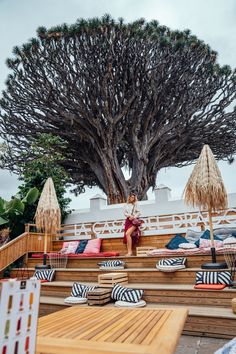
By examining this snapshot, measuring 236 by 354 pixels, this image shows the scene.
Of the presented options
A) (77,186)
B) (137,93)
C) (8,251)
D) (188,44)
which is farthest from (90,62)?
(8,251)

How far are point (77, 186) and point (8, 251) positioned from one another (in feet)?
46.4

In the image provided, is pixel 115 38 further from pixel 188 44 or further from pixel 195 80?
pixel 195 80

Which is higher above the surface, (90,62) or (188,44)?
(188,44)

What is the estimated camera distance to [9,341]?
2.96 ft

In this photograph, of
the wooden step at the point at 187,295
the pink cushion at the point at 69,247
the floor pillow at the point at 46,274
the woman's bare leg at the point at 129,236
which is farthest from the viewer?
the pink cushion at the point at 69,247

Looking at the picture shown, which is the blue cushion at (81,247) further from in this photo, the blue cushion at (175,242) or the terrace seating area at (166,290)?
the blue cushion at (175,242)

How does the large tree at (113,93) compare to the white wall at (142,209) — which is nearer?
the white wall at (142,209)

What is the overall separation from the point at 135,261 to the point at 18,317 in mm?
4800

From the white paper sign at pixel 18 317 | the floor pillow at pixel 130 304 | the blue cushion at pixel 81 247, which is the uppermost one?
the white paper sign at pixel 18 317

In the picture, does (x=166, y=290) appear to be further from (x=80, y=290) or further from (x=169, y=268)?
(x=80, y=290)

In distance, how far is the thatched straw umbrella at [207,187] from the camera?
468 cm

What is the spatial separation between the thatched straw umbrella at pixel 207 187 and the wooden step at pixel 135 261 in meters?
0.55

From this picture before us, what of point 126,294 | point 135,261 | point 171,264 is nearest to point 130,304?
point 126,294

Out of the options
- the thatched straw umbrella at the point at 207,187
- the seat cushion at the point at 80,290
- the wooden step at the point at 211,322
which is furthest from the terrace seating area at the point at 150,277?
the thatched straw umbrella at the point at 207,187
